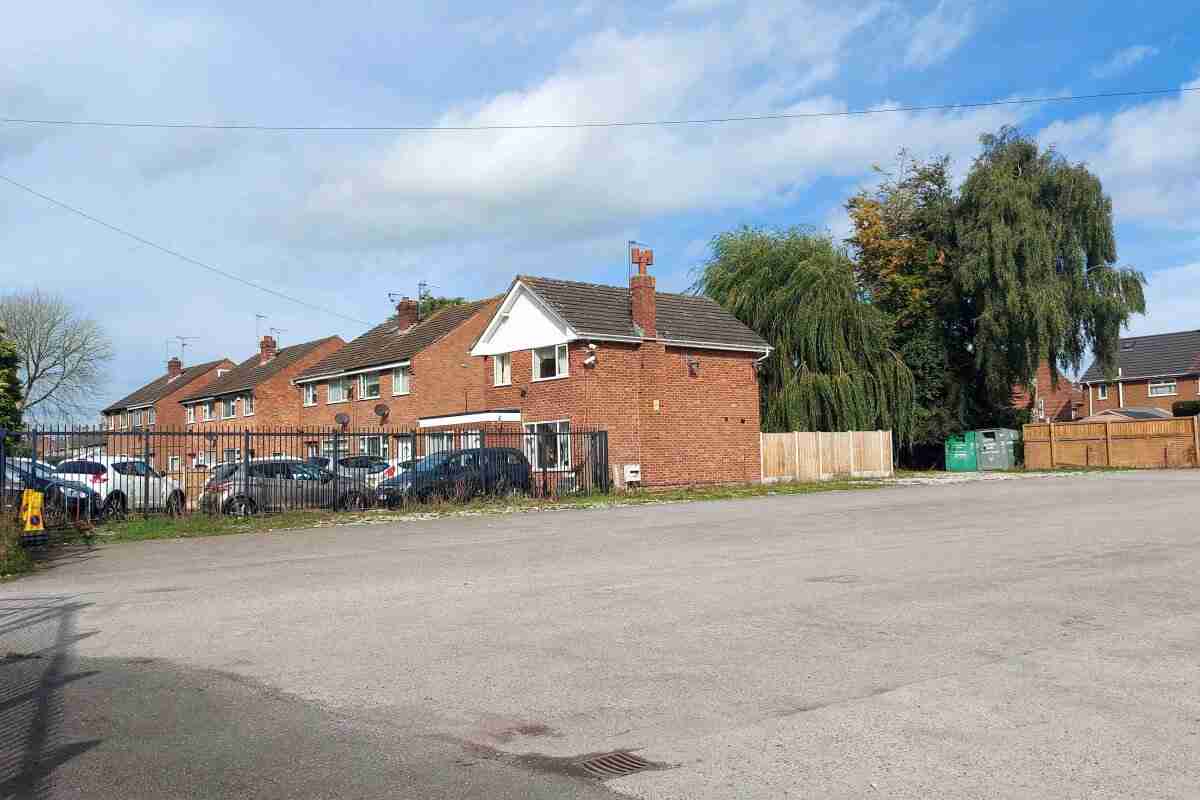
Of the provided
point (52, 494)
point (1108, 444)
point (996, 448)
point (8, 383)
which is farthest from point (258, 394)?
point (1108, 444)

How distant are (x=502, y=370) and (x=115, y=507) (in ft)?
51.0

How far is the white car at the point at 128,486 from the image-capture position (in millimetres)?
21750

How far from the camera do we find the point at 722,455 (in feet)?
107

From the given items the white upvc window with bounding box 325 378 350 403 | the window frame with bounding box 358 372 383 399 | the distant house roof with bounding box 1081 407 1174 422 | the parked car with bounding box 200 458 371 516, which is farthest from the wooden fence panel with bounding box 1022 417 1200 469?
the parked car with bounding box 200 458 371 516

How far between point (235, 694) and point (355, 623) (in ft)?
8.46

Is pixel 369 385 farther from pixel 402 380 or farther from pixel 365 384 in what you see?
pixel 402 380

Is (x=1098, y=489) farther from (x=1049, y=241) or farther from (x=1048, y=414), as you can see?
(x=1048, y=414)

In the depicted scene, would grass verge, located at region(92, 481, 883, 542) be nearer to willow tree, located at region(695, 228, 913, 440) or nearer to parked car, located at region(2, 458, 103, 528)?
parked car, located at region(2, 458, 103, 528)

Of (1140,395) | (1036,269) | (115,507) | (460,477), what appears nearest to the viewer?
(115,507)

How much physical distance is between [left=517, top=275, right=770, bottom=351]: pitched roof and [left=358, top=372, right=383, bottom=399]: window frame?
15.7 m

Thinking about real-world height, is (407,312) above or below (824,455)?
above

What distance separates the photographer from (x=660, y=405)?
Answer: 1233 inches

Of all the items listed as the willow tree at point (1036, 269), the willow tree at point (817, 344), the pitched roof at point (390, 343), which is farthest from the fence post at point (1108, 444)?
the pitched roof at point (390, 343)

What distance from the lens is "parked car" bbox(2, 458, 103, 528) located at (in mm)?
19266
